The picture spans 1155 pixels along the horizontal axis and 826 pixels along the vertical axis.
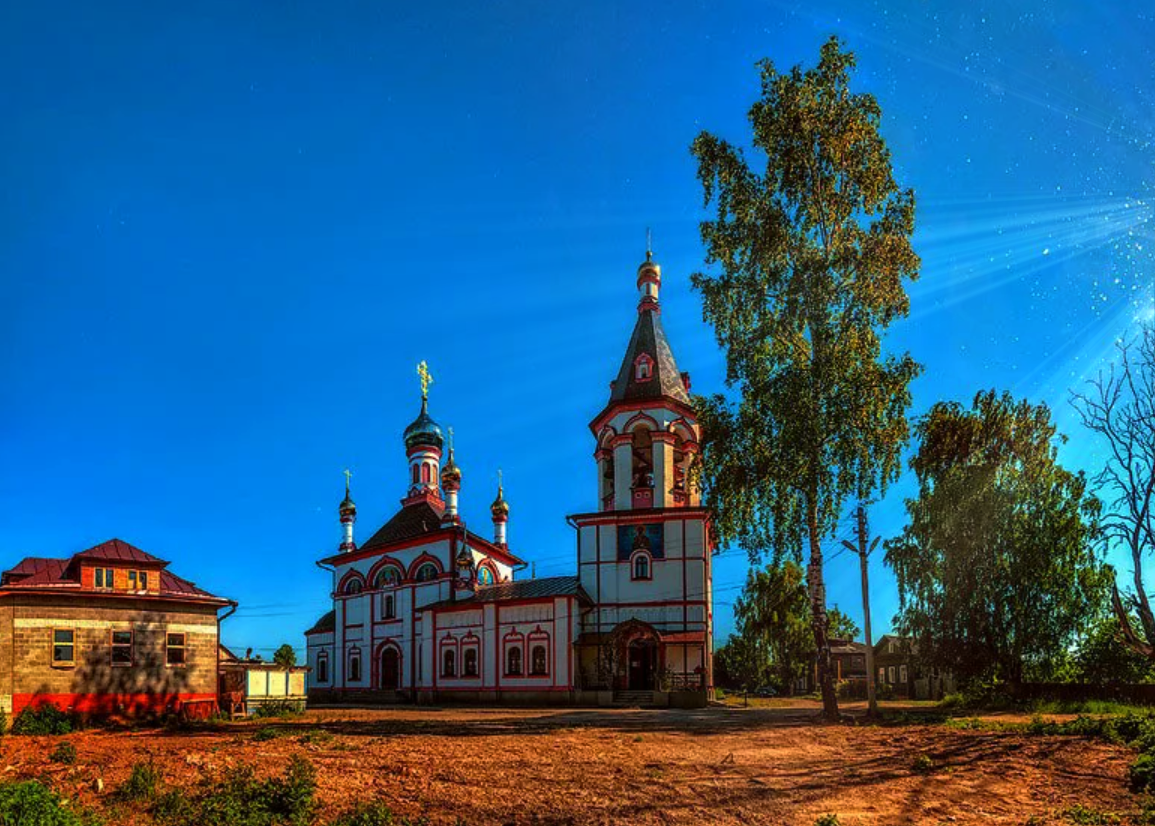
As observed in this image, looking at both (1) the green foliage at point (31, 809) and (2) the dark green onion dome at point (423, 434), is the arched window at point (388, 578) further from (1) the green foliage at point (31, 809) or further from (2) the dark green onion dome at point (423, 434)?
(1) the green foliage at point (31, 809)

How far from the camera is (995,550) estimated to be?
1195 inches

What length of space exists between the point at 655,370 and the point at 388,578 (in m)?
18.4

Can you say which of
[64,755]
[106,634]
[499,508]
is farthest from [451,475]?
[64,755]

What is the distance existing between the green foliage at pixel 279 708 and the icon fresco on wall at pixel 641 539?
1417 cm

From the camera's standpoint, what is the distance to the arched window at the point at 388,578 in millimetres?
45219

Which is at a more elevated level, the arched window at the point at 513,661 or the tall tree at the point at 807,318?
the tall tree at the point at 807,318

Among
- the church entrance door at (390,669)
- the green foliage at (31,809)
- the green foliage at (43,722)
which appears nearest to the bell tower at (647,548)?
the church entrance door at (390,669)

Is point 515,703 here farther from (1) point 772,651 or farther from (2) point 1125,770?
(2) point 1125,770

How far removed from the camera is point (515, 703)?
37281 millimetres

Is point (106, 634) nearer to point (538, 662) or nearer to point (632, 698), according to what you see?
point (538, 662)

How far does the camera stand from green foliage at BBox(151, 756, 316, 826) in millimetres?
11539

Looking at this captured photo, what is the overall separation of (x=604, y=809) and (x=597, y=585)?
1021 inches

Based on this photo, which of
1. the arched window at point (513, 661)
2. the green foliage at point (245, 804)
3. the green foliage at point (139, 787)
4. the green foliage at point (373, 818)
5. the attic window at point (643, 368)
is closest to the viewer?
the green foliage at point (373, 818)

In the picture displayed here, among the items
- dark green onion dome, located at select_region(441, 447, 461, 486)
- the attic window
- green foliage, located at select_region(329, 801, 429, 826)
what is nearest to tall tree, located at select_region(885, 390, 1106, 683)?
the attic window
